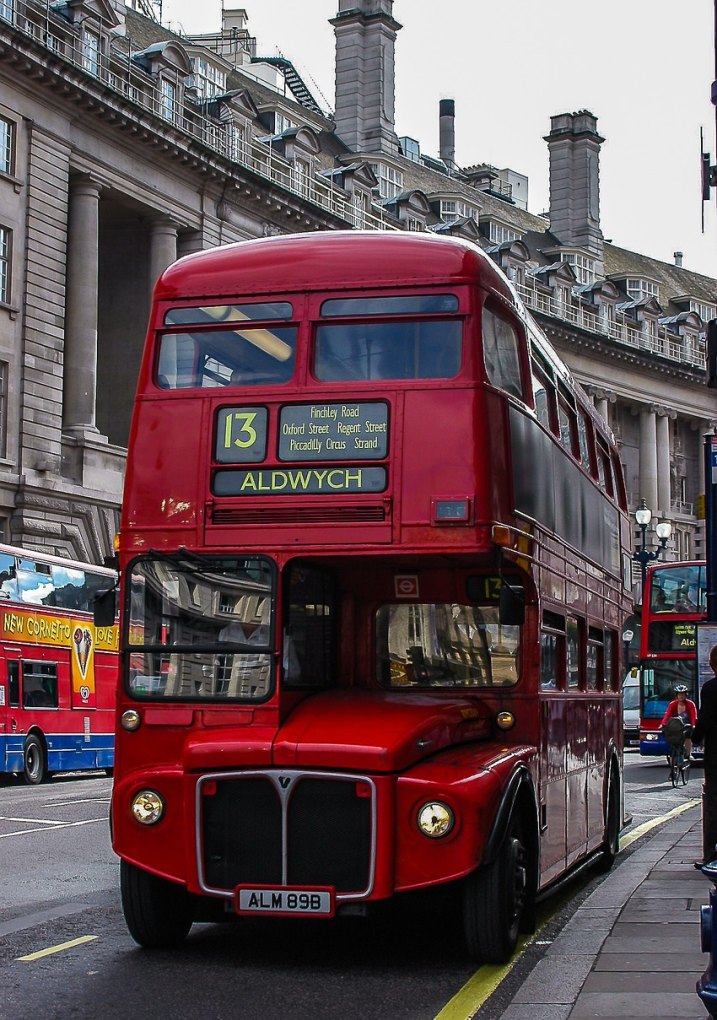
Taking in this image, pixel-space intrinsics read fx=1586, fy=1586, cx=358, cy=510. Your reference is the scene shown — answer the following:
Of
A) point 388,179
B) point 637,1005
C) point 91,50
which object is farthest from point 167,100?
point 637,1005

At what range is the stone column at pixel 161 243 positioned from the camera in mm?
48125

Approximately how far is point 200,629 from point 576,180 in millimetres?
76645

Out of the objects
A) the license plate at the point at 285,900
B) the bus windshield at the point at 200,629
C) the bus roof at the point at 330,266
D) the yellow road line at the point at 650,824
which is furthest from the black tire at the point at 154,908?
the yellow road line at the point at 650,824

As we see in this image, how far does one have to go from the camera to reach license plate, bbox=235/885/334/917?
26.2 feet

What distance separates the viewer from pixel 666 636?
36031mm

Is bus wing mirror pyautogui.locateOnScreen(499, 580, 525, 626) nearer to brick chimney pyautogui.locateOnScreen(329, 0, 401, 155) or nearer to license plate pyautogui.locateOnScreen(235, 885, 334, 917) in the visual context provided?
license plate pyautogui.locateOnScreen(235, 885, 334, 917)

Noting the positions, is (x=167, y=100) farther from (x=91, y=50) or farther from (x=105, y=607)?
(x=105, y=607)

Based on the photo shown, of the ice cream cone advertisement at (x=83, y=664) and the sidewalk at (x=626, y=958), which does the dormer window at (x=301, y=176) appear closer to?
the ice cream cone advertisement at (x=83, y=664)

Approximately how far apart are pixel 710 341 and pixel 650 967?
8.50m

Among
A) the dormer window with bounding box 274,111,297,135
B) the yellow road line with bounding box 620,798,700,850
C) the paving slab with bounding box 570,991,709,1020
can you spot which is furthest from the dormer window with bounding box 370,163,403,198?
the paving slab with bounding box 570,991,709,1020

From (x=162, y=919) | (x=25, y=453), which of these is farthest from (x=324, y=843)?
(x=25, y=453)

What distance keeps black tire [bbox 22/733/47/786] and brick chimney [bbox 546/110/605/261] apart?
58069 millimetres

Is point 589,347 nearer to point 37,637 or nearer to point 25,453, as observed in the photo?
point 25,453

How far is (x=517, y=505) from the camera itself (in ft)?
30.4
